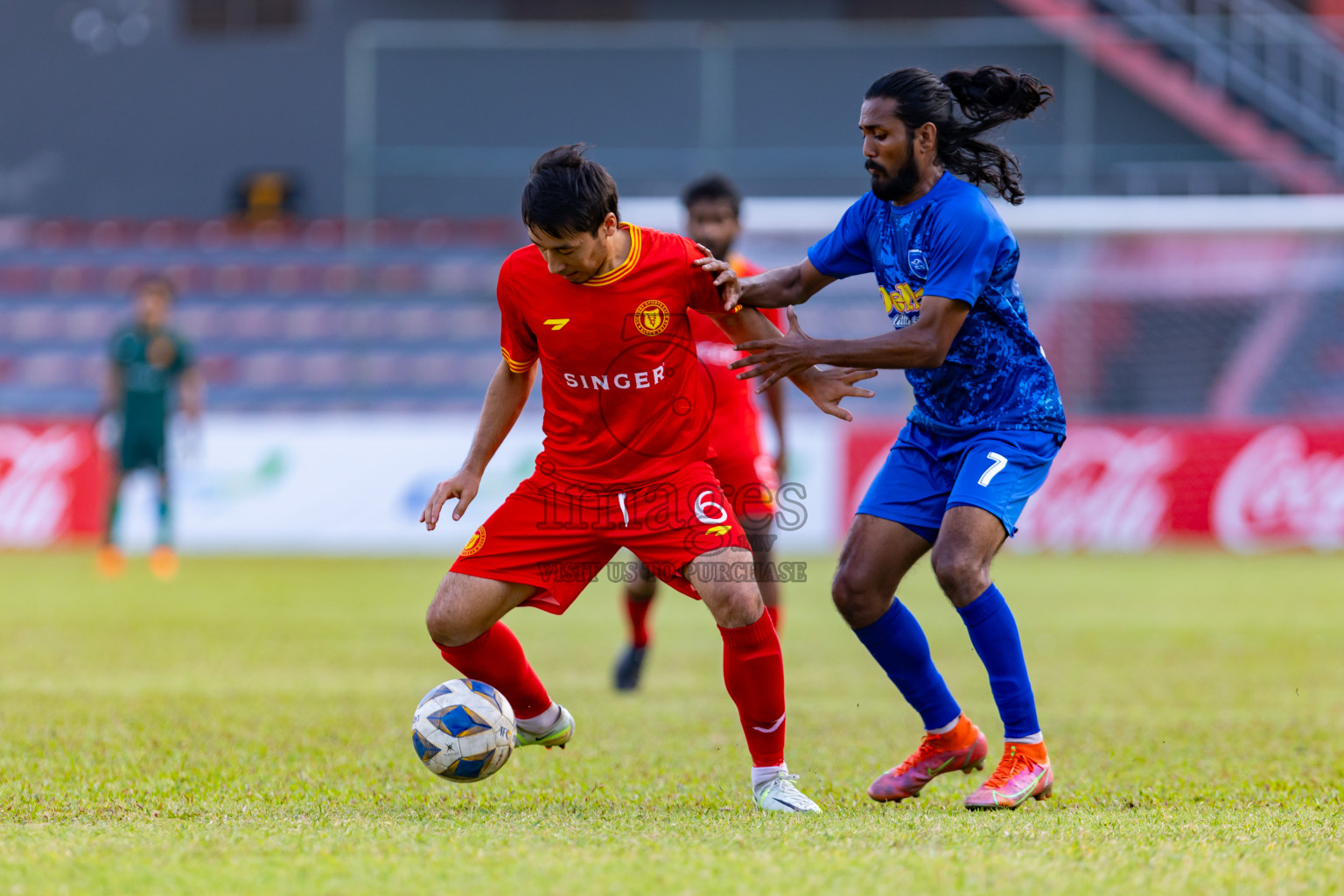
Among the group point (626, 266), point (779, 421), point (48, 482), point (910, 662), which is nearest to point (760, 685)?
point (910, 662)

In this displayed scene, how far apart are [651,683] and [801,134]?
587 inches

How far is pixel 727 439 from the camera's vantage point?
650cm

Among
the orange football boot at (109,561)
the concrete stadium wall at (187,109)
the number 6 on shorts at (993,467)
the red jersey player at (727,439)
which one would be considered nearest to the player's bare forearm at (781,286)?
the number 6 on shorts at (993,467)

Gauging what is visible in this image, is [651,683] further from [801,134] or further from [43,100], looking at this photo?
[43,100]

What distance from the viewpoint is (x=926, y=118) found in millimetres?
4332

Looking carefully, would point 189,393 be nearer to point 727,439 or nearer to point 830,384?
point 727,439

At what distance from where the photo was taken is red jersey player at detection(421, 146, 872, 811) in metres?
4.29

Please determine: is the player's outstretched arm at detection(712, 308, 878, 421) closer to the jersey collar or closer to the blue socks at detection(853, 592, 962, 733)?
the jersey collar

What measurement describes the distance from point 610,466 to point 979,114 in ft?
5.07

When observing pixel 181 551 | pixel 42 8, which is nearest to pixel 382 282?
pixel 181 551

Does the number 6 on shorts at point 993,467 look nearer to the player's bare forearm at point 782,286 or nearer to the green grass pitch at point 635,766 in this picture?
the player's bare forearm at point 782,286

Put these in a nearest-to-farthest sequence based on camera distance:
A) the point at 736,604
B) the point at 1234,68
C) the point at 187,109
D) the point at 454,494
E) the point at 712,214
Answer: the point at 736,604 < the point at 454,494 < the point at 712,214 < the point at 1234,68 < the point at 187,109

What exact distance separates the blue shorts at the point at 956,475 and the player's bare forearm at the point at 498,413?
3.68ft

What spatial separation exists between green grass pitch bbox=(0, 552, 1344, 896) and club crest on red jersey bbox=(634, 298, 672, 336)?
1.38 m
